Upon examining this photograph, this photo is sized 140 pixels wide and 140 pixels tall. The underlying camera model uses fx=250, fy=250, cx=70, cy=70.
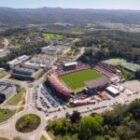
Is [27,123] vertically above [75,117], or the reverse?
[75,117]

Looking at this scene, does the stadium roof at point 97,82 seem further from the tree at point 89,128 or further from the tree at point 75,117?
the tree at point 89,128

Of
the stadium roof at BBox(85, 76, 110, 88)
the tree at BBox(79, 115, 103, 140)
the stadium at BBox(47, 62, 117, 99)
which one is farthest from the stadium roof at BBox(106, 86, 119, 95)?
the tree at BBox(79, 115, 103, 140)

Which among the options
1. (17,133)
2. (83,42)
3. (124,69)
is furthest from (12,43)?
(17,133)

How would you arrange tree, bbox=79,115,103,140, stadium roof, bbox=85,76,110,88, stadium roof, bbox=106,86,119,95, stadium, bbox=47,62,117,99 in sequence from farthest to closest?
stadium roof, bbox=85,76,110,88 → stadium, bbox=47,62,117,99 → stadium roof, bbox=106,86,119,95 → tree, bbox=79,115,103,140

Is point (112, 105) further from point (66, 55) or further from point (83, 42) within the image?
point (83, 42)

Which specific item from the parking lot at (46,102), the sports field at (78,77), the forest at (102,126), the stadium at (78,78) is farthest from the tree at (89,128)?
the sports field at (78,77)

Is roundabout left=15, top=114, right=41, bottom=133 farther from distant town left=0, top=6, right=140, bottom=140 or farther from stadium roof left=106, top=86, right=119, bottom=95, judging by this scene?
stadium roof left=106, top=86, right=119, bottom=95

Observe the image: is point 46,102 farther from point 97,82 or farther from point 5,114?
point 97,82

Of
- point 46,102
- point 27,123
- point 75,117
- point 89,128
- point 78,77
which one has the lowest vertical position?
point 78,77

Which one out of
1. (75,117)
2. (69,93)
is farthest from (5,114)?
(69,93)
